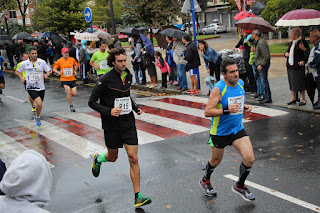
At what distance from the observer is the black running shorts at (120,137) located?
5.59 m

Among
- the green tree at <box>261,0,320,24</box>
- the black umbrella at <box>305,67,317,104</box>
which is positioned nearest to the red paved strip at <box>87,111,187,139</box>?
the black umbrella at <box>305,67,317,104</box>

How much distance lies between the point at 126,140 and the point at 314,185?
275cm

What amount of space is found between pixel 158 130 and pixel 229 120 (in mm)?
4035

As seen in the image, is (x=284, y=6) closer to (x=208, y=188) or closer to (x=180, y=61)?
(x=180, y=61)

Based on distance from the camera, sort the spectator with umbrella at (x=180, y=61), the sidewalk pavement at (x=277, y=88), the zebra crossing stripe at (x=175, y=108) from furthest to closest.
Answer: the spectator with umbrella at (x=180, y=61)
the sidewalk pavement at (x=277, y=88)
the zebra crossing stripe at (x=175, y=108)

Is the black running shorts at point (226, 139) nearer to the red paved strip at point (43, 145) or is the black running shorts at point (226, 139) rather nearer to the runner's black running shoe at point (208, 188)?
the runner's black running shoe at point (208, 188)

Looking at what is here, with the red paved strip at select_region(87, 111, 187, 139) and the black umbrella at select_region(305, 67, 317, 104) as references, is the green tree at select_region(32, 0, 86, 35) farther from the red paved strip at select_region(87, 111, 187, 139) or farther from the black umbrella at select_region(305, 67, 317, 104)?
Result: the black umbrella at select_region(305, 67, 317, 104)

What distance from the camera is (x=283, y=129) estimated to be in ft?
29.2

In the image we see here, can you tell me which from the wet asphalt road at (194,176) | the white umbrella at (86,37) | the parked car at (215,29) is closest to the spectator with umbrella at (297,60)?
the wet asphalt road at (194,176)

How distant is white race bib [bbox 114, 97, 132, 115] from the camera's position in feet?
18.4

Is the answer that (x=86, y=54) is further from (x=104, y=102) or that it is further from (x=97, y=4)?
(x=97, y=4)

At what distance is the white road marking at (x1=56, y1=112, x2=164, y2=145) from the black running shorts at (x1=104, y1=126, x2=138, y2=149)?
2.71 metres

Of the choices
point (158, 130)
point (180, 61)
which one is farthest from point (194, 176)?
point (180, 61)

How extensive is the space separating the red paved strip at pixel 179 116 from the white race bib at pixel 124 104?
13.7 ft
